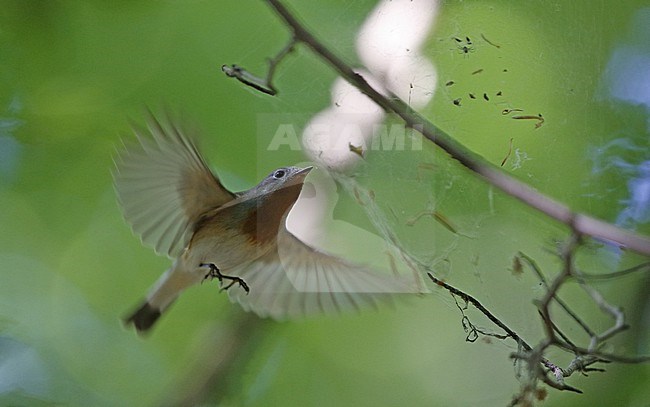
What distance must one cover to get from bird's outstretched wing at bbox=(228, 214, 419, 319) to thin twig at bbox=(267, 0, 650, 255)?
116mm

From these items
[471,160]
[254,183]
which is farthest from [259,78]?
[471,160]

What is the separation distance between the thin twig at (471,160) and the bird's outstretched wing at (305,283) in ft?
0.38

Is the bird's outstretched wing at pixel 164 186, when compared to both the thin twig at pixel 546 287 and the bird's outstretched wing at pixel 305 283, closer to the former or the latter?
the bird's outstretched wing at pixel 305 283

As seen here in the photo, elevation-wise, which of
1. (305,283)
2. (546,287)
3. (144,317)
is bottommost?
(144,317)

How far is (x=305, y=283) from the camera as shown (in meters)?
0.63

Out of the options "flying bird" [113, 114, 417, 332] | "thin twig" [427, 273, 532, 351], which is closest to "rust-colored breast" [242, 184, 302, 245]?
"flying bird" [113, 114, 417, 332]

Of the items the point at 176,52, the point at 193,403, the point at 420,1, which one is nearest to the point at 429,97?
the point at 420,1

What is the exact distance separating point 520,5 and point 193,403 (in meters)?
0.49

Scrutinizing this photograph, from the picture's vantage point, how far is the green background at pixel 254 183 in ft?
2.01

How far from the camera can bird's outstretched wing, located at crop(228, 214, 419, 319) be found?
62 centimetres

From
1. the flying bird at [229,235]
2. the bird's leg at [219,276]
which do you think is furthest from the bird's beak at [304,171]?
the bird's leg at [219,276]

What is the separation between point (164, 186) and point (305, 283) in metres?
0.15

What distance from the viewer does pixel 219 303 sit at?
2.32 ft

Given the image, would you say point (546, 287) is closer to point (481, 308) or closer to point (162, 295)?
point (481, 308)
